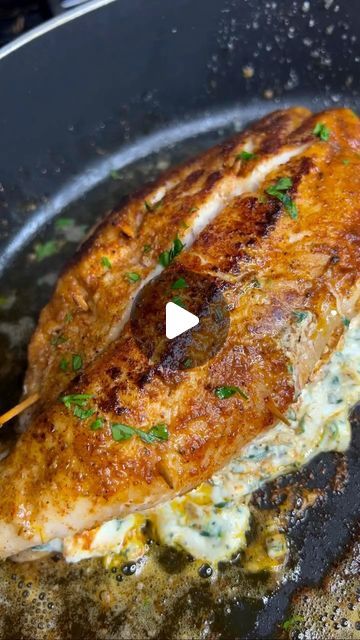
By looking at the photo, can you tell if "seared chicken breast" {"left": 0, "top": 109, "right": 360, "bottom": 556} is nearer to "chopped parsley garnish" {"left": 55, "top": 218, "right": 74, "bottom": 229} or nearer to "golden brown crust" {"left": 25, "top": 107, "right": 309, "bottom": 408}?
"golden brown crust" {"left": 25, "top": 107, "right": 309, "bottom": 408}

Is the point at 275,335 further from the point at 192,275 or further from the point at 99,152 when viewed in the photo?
the point at 99,152

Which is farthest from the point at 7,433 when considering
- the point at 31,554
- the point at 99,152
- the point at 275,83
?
the point at 275,83


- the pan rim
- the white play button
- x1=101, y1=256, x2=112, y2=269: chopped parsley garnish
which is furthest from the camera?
the pan rim

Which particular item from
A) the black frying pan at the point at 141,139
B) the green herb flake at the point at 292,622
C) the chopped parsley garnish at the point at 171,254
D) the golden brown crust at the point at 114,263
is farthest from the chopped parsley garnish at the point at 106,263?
the green herb flake at the point at 292,622

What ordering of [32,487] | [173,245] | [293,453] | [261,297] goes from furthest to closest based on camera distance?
[293,453] < [173,245] < [261,297] < [32,487]

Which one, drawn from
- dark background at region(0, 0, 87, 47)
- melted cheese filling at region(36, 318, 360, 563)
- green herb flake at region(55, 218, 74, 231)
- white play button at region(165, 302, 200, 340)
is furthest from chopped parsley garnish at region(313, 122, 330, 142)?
dark background at region(0, 0, 87, 47)

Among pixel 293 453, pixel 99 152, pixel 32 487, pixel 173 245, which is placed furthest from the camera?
pixel 99 152
